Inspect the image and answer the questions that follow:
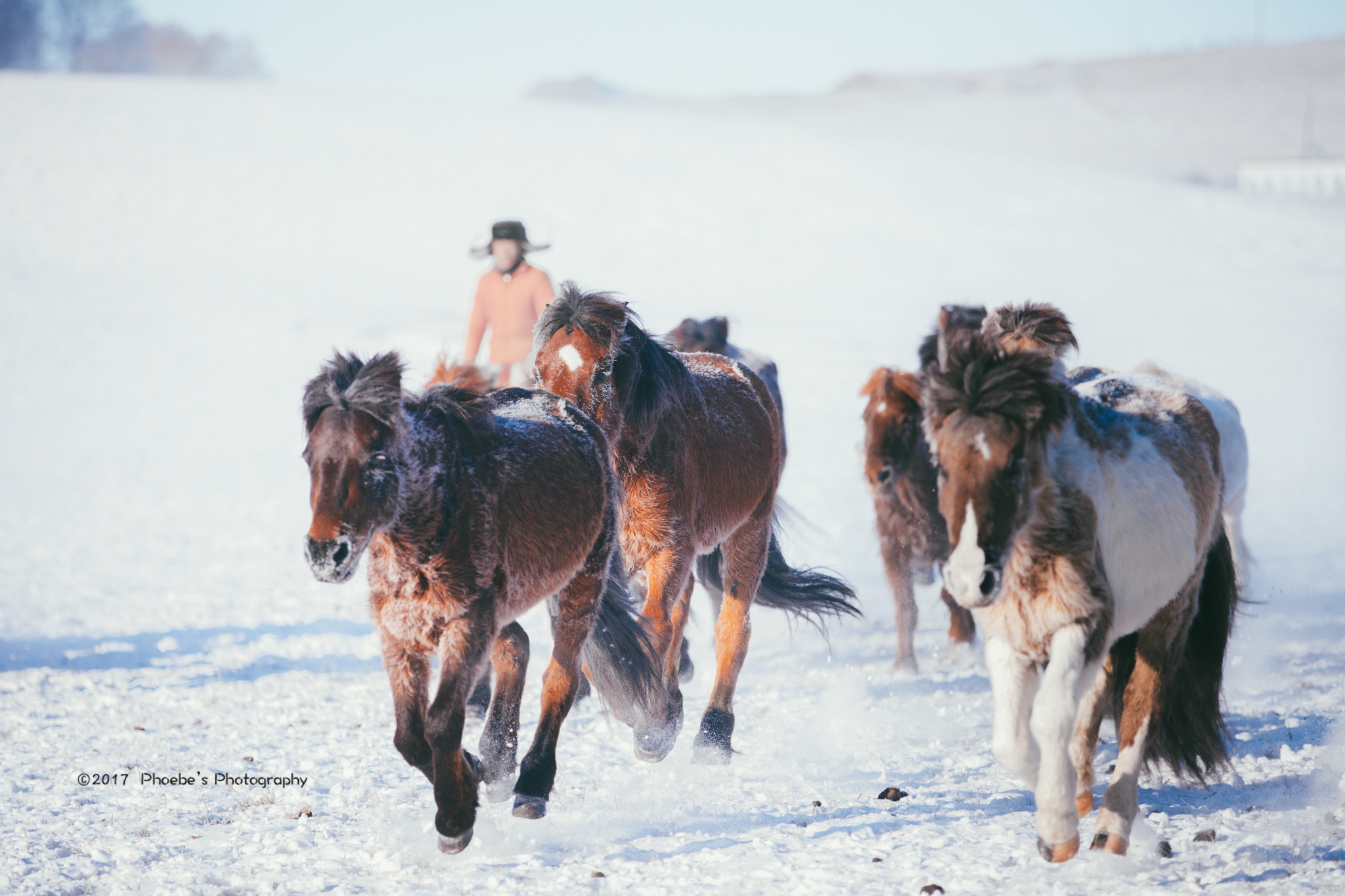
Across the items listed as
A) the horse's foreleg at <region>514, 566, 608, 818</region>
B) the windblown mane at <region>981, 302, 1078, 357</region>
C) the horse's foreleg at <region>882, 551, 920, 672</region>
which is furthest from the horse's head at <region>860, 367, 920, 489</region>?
the horse's foreleg at <region>882, 551, 920, 672</region>

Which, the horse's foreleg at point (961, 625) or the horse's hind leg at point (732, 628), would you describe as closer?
the horse's hind leg at point (732, 628)

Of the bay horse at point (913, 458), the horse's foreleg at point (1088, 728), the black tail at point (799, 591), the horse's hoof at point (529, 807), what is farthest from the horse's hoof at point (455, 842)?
the black tail at point (799, 591)

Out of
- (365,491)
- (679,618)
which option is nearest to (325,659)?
(679,618)

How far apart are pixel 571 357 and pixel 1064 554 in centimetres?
228

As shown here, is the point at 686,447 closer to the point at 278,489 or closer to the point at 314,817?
the point at 314,817

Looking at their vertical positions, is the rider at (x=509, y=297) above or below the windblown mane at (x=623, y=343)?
above

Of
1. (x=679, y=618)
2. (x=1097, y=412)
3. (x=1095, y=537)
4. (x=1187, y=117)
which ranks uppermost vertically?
(x=1187, y=117)

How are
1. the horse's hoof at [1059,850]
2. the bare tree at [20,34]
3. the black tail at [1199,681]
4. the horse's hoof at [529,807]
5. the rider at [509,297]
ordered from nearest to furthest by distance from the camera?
the horse's hoof at [1059,850], the horse's hoof at [529,807], the black tail at [1199,681], the rider at [509,297], the bare tree at [20,34]

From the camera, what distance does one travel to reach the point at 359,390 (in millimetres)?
3057

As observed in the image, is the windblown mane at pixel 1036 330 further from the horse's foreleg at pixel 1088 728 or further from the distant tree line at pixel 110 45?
→ the distant tree line at pixel 110 45

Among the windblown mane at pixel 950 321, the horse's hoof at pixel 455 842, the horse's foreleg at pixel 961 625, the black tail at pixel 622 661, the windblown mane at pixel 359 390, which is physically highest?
the windblown mane at pixel 950 321

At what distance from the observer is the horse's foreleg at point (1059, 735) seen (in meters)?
3.09

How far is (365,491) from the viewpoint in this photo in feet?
9.83

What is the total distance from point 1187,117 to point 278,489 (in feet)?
188
